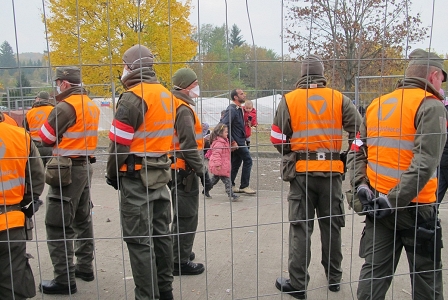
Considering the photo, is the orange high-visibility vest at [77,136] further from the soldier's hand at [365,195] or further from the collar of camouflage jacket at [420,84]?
the collar of camouflage jacket at [420,84]

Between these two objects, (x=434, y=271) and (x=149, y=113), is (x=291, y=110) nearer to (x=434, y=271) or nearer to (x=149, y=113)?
(x=149, y=113)

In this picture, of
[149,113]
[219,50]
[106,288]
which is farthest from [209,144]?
[219,50]

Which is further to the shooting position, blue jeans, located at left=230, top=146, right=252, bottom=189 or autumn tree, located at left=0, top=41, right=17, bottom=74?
blue jeans, located at left=230, top=146, right=252, bottom=189

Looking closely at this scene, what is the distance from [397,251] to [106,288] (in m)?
2.55

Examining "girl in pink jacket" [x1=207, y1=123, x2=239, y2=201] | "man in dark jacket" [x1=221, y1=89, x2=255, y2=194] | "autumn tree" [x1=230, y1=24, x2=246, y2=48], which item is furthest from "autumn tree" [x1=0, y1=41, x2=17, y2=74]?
"man in dark jacket" [x1=221, y1=89, x2=255, y2=194]

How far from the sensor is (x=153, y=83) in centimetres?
329

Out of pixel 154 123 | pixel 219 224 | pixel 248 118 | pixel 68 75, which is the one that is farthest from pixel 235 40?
pixel 248 118

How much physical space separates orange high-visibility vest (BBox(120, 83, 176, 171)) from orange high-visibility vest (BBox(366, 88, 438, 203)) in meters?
1.43

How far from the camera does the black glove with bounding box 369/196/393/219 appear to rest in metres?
2.79

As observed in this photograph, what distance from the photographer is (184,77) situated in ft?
13.9

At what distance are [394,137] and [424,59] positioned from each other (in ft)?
1.85

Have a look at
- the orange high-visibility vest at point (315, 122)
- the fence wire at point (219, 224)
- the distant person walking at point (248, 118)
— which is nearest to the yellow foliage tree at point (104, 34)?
the fence wire at point (219, 224)

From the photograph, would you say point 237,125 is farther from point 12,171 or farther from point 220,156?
point 12,171

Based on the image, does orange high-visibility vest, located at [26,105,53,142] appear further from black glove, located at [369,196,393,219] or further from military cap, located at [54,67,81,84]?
black glove, located at [369,196,393,219]
